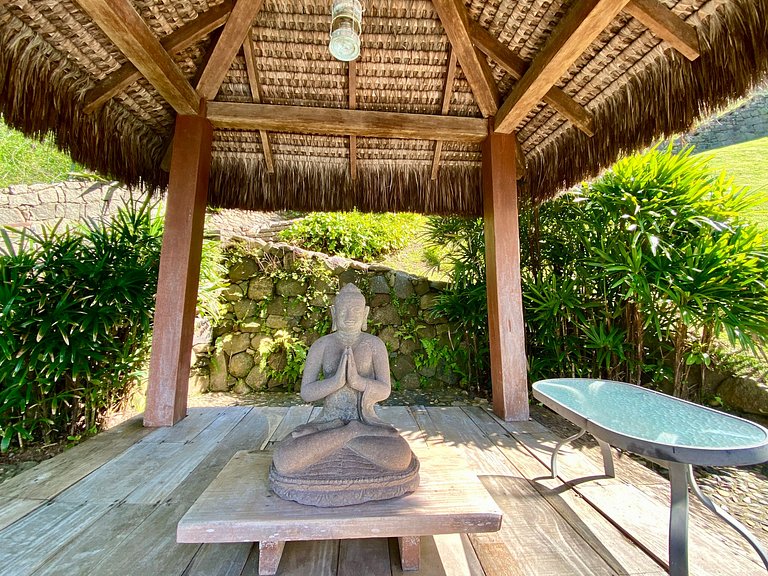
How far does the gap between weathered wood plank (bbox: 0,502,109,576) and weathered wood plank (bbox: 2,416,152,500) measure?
0.68 ft

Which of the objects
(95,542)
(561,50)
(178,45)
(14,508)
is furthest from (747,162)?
(14,508)

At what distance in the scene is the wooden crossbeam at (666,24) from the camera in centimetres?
191

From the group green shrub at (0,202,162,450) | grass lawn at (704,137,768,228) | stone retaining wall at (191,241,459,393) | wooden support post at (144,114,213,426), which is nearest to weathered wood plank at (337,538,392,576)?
wooden support post at (144,114,213,426)

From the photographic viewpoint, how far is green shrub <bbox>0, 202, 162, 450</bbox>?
2.38 m

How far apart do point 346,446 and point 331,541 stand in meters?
0.42

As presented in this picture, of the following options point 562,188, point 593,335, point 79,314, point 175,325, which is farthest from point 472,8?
point 79,314

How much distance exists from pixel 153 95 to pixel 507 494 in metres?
3.78

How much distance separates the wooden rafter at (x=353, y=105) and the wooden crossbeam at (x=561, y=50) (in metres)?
1.26

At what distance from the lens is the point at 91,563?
123cm

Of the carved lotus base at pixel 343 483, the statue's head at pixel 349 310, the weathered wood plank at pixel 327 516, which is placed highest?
the statue's head at pixel 349 310

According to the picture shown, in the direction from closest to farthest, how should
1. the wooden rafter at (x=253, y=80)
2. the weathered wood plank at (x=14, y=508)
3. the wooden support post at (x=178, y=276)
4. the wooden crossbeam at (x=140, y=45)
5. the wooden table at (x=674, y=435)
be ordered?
the wooden table at (x=674, y=435), the weathered wood plank at (x=14, y=508), the wooden crossbeam at (x=140, y=45), the wooden support post at (x=178, y=276), the wooden rafter at (x=253, y=80)

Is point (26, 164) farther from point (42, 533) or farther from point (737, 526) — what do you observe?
point (737, 526)

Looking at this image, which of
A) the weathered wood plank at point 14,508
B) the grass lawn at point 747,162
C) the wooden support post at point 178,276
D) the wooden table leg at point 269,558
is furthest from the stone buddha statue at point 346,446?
the grass lawn at point 747,162

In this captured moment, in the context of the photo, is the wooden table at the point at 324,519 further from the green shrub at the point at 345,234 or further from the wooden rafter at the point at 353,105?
the green shrub at the point at 345,234
